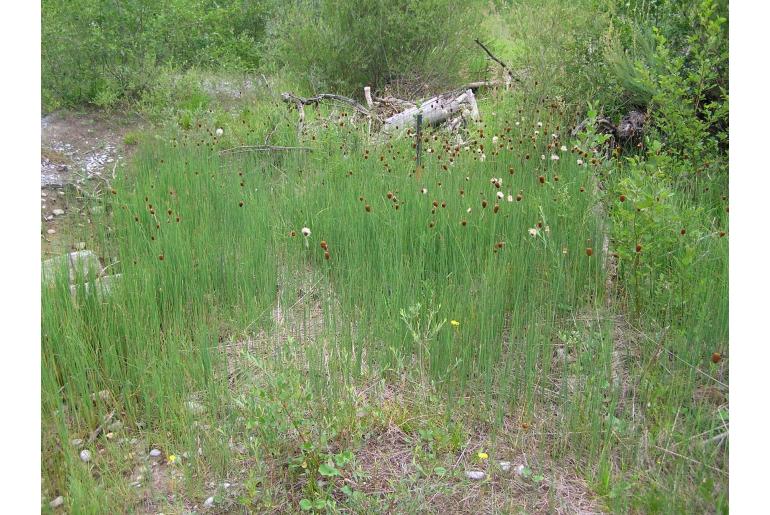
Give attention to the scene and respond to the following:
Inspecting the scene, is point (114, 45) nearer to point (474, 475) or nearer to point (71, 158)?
point (71, 158)

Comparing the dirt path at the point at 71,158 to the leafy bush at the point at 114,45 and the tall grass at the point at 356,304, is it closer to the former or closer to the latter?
the leafy bush at the point at 114,45

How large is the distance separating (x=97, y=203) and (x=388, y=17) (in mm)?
4438

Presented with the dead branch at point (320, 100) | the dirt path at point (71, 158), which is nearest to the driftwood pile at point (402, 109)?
the dead branch at point (320, 100)

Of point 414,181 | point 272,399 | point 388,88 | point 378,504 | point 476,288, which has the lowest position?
point 378,504

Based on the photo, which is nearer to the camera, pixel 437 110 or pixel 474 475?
pixel 474 475

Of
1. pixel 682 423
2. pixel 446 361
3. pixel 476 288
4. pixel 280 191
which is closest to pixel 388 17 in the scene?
pixel 280 191

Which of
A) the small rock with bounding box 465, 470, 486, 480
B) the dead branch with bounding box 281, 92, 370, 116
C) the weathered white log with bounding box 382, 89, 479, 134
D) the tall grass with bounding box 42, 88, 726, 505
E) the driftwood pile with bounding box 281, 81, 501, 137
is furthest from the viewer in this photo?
the dead branch with bounding box 281, 92, 370, 116

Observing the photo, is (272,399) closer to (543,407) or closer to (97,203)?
(543,407)

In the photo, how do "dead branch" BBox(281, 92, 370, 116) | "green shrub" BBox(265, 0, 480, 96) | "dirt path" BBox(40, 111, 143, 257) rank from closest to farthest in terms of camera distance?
"dirt path" BBox(40, 111, 143, 257) < "dead branch" BBox(281, 92, 370, 116) < "green shrub" BBox(265, 0, 480, 96)

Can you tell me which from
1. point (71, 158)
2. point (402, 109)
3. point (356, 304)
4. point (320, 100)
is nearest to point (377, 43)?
point (402, 109)

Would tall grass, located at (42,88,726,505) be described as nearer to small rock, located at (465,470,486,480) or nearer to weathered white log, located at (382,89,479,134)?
small rock, located at (465,470,486,480)

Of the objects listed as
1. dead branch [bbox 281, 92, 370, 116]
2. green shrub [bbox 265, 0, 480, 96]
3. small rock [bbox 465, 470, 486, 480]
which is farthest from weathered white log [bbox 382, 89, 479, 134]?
small rock [bbox 465, 470, 486, 480]

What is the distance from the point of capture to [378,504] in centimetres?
229

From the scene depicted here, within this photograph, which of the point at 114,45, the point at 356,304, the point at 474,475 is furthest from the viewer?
the point at 114,45
